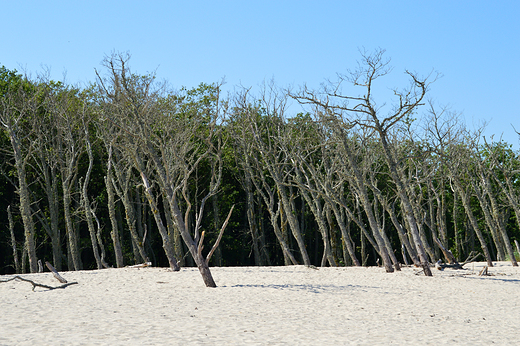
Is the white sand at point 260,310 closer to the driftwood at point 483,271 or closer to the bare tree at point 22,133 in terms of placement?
the driftwood at point 483,271

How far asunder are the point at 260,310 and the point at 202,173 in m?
21.5

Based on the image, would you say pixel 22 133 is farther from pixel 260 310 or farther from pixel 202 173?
pixel 260 310

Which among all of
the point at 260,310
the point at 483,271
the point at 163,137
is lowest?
the point at 260,310

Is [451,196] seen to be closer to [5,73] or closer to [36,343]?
[5,73]

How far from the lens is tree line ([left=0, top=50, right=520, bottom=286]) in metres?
16.9

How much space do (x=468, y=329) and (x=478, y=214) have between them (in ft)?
108

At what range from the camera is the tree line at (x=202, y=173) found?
666 inches

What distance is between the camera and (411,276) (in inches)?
653

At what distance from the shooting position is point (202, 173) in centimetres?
3081

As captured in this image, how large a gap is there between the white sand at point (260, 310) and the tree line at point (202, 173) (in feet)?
6.59

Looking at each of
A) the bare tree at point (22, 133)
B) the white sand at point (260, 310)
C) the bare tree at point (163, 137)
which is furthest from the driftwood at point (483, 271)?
the bare tree at point (22, 133)

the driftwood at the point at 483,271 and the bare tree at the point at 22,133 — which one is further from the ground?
the bare tree at the point at 22,133

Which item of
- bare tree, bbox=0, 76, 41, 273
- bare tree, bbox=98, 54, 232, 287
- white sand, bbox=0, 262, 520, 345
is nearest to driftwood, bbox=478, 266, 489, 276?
white sand, bbox=0, 262, 520, 345

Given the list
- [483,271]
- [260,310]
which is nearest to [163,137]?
[260,310]
